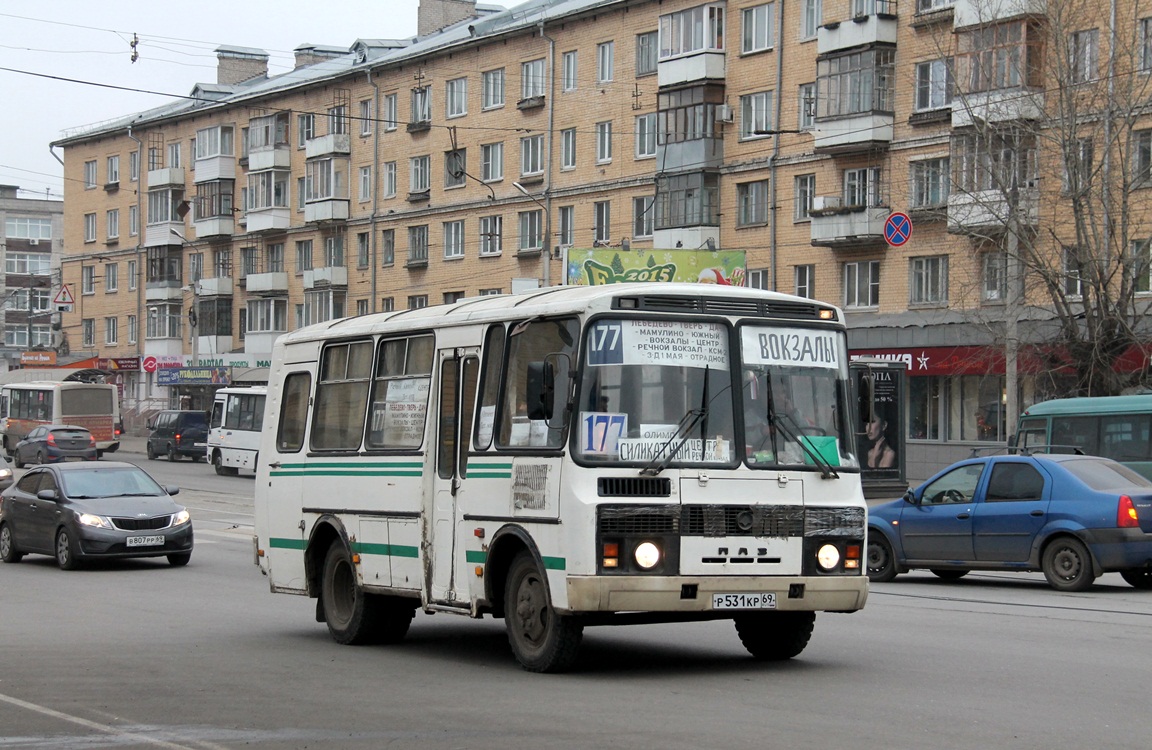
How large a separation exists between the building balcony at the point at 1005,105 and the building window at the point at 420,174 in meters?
28.1

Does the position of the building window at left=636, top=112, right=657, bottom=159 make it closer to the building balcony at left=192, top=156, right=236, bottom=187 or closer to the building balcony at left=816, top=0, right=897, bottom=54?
the building balcony at left=816, top=0, right=897, bottom=54

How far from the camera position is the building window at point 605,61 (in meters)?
55.3

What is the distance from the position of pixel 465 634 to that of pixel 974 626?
4.47m

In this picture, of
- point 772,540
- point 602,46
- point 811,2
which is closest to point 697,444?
point 772,540

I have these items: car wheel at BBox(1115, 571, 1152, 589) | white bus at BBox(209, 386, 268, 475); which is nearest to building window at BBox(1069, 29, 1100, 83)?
car wheel at BBox(1115, 571, 1152, 589)

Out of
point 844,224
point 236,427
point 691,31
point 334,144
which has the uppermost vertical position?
point 691,31

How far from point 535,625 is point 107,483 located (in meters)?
13.5

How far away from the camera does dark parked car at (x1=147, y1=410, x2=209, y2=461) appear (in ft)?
192

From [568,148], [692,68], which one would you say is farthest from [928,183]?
[568,148]

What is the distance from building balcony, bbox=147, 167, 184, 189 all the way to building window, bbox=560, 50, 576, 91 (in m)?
29.1

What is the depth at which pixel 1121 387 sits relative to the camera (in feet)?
119

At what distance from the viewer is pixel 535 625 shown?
35.6 feet

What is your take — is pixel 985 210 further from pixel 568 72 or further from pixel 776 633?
pixel 776 633

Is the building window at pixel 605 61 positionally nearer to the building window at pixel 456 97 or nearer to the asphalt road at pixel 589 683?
the building window at pixel 456 97
